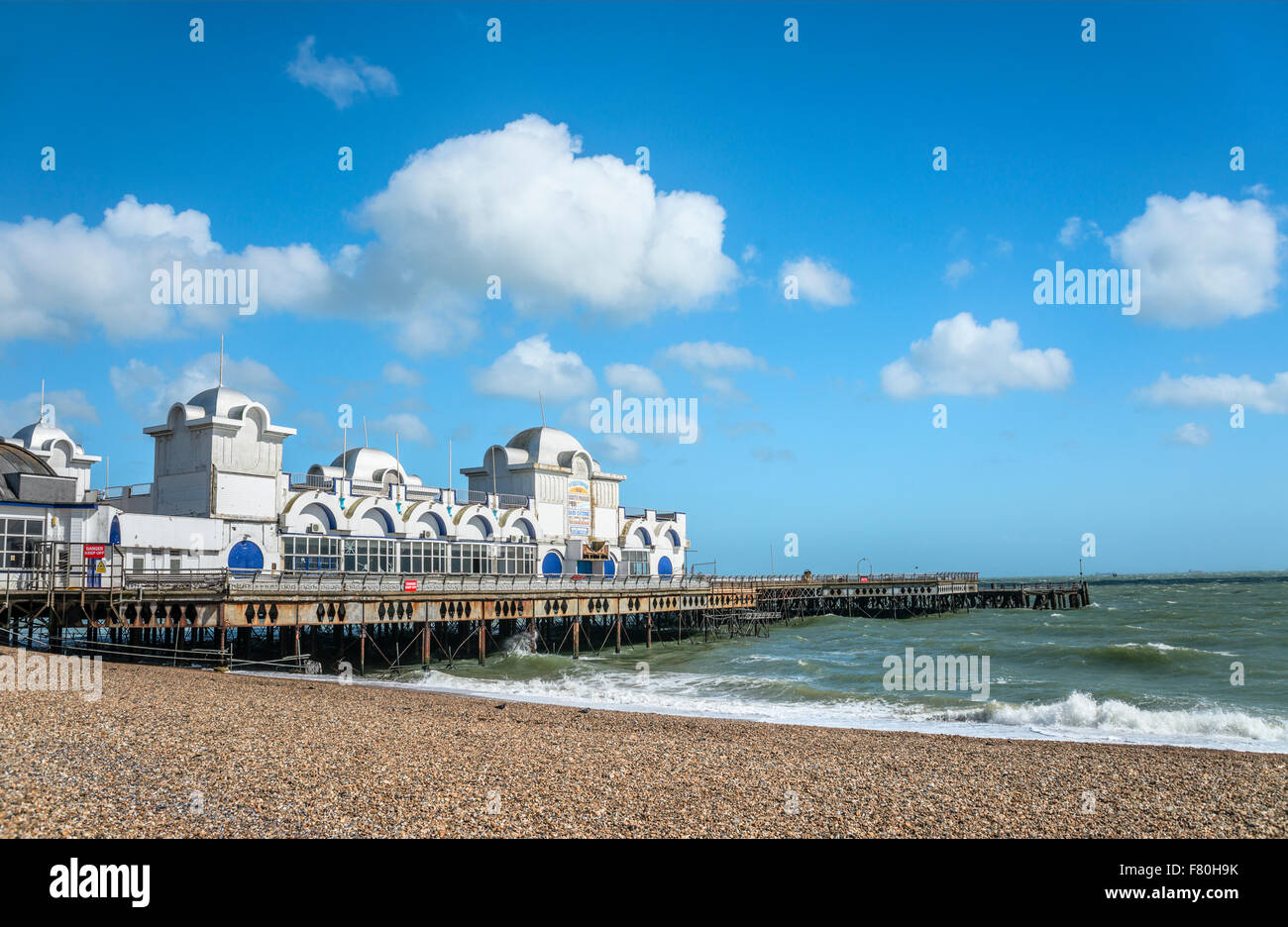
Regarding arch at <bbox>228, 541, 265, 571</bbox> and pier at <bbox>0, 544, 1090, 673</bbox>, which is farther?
arch at <bbox>228, 541, 265, 571</bbox>

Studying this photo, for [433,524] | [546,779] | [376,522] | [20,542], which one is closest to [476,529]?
[433,524]

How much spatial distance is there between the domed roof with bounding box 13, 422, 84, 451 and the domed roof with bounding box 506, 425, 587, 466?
21.3 metres

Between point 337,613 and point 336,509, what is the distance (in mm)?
7809

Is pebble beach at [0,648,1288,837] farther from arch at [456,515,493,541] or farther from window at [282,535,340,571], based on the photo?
arch at [456,515,493,541]

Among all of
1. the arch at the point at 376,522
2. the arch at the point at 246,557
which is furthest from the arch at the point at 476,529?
the arch at the point at 246,557

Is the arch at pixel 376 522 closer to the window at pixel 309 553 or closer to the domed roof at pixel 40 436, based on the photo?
the window at pixel 309 553

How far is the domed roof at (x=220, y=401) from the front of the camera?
33781 millimetres

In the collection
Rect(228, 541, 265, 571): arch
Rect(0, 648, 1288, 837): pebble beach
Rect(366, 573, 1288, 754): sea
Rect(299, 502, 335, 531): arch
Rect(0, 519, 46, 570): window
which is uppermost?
Rect(299, 502, 335, 531): arch

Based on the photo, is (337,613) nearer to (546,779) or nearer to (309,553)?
(309,553)

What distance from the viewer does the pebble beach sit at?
916cm

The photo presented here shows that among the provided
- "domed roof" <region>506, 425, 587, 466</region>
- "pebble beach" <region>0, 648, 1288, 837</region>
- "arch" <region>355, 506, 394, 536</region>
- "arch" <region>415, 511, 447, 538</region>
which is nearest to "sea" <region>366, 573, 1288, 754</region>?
"pebble beach" <region>0, 648, 1288, 837</region>

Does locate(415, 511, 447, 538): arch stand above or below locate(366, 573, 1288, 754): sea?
above

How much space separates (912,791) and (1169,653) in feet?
91.8

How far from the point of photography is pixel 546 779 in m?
11.6
